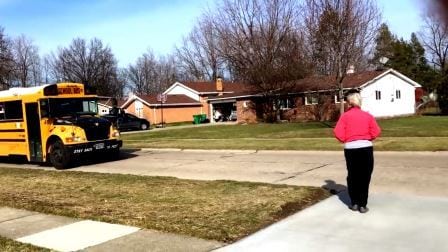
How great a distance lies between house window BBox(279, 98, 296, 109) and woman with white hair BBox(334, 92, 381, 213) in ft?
119

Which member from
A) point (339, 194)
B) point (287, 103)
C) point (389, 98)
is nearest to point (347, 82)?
point (389, 98)

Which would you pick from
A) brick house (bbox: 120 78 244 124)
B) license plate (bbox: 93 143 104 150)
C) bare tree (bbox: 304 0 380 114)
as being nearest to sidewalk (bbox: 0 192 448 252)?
license plate (bbox: 93 143 104 150)

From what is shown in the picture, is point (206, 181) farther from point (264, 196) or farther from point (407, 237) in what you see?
point (407, 237)

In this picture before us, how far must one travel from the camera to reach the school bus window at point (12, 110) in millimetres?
17891

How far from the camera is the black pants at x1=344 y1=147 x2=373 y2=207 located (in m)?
7.56

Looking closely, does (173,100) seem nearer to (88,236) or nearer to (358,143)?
(358,143)

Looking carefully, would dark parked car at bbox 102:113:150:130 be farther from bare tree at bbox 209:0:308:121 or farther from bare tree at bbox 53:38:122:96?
bare tree at bbox 53:38:122:96

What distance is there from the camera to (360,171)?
7621mm

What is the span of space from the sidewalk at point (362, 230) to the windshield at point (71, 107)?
11074 mm

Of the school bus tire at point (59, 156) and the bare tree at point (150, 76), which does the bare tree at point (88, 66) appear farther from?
the school bus tire at point (59, 156)

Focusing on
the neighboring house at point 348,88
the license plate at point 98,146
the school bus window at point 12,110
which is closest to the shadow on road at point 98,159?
the license plate at point 98,146

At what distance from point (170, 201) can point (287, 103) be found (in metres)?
35.5

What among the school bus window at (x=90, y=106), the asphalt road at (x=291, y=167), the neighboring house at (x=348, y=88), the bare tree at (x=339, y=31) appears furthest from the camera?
the neighboring house at (x=348, y=88)

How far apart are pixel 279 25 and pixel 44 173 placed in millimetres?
30271
